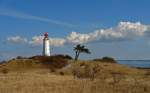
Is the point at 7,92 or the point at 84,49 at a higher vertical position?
the point at 84,49

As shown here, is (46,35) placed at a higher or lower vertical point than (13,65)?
higher

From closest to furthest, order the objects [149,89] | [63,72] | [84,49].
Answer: [149,89], [63,72], [84,49]

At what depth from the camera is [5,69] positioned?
81.5 meters

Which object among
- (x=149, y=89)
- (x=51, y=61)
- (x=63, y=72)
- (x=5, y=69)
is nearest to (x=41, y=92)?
(x=149, y=89)

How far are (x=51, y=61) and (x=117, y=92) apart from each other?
204ft

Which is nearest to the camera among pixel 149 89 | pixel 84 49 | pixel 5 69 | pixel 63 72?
pixel 149 89

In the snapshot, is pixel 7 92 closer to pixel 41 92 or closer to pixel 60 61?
pixel 41 92

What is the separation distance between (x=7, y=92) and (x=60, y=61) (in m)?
60.5

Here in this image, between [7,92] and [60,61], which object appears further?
[60,61]

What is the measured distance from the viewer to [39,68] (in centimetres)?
8275

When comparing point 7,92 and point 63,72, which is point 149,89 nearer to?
point 7,92

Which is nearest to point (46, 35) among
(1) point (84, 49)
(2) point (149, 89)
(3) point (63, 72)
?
(1) point (84, 49)

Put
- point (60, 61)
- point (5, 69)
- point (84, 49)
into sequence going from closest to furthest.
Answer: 1. point (5, 69)
2. point (60, 61)
3. point (84, 49)

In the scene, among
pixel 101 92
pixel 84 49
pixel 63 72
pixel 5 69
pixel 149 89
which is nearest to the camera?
pixel 101 92
